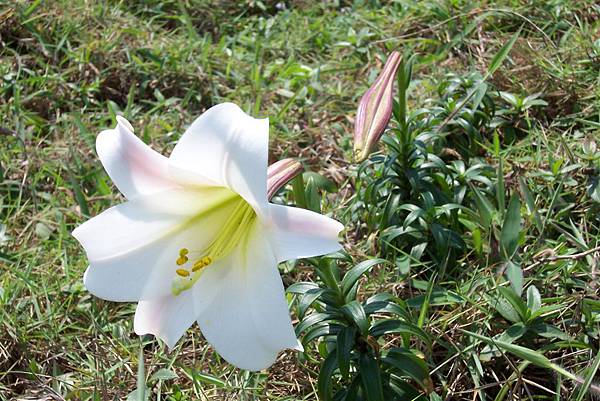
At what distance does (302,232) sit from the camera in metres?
1.71

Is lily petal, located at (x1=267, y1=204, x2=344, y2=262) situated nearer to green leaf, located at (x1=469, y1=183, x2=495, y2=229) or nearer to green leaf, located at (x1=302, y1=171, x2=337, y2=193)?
green leaf, located at (x1=469, y1=183, x2=495, y2=229)

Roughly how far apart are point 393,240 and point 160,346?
0.90m

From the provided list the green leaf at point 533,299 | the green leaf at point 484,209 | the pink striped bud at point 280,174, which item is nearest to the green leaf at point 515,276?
the green leaf at point 533,299

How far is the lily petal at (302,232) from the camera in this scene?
1681 millimetres

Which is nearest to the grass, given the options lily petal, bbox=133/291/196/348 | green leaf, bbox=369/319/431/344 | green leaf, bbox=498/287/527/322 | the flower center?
green leaf, bbox=498/287/527/322

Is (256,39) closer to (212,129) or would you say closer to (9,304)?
(9,304)

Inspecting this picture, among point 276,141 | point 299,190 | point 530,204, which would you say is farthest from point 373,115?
point 276,141

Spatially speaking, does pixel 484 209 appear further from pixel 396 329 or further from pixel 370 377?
pixel 370 377

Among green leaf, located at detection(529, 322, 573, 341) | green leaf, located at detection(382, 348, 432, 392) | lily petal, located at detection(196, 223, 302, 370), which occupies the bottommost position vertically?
green leaf, located at detection(529, 322, 573, 341)

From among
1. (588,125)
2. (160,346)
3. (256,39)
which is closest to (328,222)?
(160,346)

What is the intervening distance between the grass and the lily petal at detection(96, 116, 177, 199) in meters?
0.75

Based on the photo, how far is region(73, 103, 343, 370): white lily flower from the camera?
5.72ft

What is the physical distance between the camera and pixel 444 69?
384 cm

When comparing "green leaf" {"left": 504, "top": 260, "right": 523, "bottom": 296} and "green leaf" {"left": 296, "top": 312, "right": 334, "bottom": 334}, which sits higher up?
"green leaf" {"left": 296, "top": 312, "right": 334, "bottom": 334}
